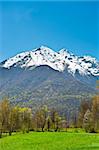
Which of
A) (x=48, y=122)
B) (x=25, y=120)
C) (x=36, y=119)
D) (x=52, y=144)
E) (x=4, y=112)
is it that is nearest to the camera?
(x=52, y=144)

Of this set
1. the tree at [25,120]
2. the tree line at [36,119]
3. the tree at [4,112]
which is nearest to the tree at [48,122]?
the tree line at [36,119]

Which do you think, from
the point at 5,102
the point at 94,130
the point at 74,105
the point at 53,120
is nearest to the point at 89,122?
the point at 94,130

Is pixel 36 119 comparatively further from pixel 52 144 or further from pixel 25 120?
pixel 52 144

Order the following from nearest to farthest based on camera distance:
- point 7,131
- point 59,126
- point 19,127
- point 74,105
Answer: point 7,131 < point 19,127 < point 59,126 < point 74,105

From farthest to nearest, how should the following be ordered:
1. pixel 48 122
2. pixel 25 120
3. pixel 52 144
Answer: pixel 48 122 < pixel 25 120 < pixel 52 144

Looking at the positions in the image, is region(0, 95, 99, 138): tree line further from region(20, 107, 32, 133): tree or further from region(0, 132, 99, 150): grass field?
region(0, 132, 99, 150): grass field

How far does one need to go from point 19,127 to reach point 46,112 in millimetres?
8254

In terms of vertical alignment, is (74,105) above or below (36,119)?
above

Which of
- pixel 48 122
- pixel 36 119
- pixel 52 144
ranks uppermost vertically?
pixel 36 119

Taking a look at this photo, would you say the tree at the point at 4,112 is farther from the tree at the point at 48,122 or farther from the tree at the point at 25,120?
the tree at the point at 48,122

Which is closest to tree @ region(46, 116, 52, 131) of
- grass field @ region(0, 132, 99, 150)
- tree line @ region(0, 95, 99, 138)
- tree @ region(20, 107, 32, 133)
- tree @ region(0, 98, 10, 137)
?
tree line @ region(0, 95, 99, 138)

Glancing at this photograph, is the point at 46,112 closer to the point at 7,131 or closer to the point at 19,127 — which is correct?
the point at 19,127

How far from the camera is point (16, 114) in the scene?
49.4 metres

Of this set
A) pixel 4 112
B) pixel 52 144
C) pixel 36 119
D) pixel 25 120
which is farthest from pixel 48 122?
pixel 52 144
